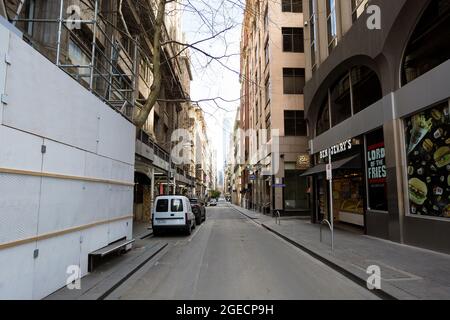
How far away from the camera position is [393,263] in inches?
336

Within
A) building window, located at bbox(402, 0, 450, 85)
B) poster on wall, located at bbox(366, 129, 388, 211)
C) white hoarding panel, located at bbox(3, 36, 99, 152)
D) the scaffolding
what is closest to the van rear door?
the scaffolding

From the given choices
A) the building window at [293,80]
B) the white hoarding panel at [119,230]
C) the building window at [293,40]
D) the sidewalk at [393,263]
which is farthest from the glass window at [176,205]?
the building window at [293,40]

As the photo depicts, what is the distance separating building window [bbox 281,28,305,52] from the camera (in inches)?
1264

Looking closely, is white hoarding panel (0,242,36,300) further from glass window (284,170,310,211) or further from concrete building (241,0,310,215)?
glass window (284,170,310,211)

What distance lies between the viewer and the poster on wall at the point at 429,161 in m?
9.90

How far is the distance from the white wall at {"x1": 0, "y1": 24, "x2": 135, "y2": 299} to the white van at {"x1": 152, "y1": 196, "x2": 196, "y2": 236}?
820cm

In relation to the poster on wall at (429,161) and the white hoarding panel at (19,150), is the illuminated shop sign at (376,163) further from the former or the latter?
the white hoarding panel at (19,150)

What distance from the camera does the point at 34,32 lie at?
11672 mm

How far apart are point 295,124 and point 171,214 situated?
18.1 m

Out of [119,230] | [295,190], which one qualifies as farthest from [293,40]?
[119,230]

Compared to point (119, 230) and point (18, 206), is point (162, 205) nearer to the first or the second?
point (119, 230)

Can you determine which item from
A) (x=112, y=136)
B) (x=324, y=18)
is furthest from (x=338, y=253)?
(x=324, y=18)

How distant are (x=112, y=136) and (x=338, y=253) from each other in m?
7.55

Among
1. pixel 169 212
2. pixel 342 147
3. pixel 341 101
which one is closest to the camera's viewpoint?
pixel 342 147
